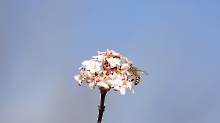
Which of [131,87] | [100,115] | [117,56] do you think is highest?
[117,56]

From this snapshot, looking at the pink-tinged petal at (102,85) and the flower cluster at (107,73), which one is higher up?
the flower cluster at (107,73)

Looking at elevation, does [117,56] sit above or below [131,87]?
above

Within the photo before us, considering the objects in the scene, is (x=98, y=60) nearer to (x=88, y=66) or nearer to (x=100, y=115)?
(x=88, y=66)

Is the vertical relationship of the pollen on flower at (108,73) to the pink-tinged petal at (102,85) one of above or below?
above

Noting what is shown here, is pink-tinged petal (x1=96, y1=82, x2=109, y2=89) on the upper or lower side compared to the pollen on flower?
lower

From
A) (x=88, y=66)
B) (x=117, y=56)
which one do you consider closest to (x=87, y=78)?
(x=88, y=66)
